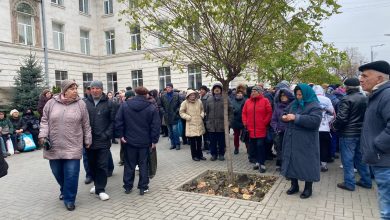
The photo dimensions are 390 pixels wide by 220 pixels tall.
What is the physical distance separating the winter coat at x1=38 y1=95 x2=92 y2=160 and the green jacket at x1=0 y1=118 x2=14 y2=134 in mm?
7064

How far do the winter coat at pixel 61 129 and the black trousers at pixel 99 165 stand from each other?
51cm

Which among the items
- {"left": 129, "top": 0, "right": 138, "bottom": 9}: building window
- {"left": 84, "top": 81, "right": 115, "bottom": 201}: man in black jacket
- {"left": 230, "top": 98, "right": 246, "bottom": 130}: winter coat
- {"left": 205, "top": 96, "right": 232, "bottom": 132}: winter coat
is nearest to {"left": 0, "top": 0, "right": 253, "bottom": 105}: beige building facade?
{"left": 230, "top": 98, "right": 246, "bottom": 130}: winter coat

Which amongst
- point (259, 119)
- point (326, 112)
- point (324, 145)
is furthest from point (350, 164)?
point (259, 119)

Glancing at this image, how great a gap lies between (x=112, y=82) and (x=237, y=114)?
25.4 metres

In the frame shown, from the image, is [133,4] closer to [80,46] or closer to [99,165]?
[99,165]

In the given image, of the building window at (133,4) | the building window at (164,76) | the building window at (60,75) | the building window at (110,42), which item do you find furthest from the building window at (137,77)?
the building window at (133,4)

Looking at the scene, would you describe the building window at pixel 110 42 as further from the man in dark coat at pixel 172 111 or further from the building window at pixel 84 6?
the man in dark coat at pixel 172 111

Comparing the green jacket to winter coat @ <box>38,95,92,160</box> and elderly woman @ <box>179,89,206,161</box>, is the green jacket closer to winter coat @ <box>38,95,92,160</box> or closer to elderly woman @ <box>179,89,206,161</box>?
elderly woman @ <box>179,89,206,161</box>

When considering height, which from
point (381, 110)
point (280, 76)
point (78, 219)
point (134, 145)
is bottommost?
point (78, 219)

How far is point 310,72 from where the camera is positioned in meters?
10.6

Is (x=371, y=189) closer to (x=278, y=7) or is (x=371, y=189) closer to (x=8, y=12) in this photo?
(x=278, y=7)

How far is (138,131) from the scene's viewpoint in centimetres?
562

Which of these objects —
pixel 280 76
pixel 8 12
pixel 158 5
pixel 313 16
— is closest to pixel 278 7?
pixel 313 16

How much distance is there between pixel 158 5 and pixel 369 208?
4.70 metres
